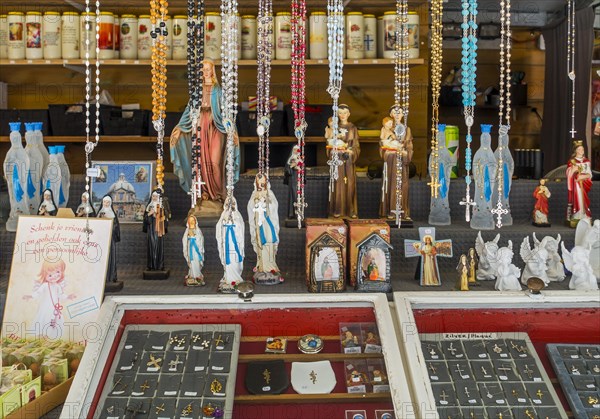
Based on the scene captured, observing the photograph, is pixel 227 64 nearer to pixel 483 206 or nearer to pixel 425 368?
pixel 483 206

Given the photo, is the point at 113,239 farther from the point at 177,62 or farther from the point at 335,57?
the point at 177,62

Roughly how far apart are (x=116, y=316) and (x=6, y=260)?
1.35 meters

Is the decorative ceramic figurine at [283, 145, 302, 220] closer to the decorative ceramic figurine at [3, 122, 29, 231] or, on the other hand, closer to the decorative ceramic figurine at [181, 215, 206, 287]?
the decorative ceramic figurine at [181, 215, 206, 287]

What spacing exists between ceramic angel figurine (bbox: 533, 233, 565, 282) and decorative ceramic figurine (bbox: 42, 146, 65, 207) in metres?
1.91

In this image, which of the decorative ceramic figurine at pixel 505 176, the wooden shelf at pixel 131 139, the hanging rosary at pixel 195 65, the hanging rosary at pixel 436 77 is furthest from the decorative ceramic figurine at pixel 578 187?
the hanging rosary at pixel 195 65

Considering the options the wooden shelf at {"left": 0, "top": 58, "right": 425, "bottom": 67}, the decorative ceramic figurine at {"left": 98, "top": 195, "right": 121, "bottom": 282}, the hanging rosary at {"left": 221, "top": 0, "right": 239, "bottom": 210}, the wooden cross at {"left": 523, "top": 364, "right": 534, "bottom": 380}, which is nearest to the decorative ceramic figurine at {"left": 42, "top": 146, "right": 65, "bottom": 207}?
the decorative ceramic figurine at {"left": 98, "top": 195, "right": 121, "bottom": 282}

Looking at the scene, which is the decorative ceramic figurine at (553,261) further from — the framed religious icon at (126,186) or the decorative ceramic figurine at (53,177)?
the decorative ceramic figurine at (53,177)

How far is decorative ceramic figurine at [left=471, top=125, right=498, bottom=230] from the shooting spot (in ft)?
10.00

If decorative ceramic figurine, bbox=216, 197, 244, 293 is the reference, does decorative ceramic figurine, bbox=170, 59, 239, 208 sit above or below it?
above

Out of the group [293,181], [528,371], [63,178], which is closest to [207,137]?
[293,181]

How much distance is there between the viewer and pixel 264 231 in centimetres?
274

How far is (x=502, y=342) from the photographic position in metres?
1.77

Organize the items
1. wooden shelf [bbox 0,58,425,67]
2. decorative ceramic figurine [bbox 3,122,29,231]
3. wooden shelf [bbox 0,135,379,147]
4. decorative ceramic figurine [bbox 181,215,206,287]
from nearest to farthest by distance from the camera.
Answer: decorative ceramic figurine [bbox 181,215,206,287] → decorative ceramic figurine [bbox 3,122,29,231] → wooden shelf [bbox 0,58,425,67] → wooden shelf [bbox 0,135,379,147]

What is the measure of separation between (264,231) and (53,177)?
3.10ft
